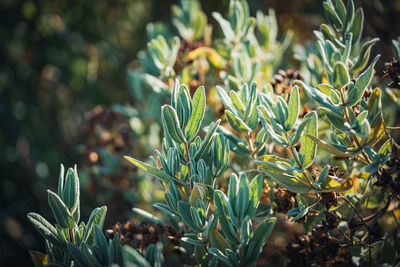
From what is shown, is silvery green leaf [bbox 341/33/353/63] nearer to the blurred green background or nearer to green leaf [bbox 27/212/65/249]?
green leaf [bbox 27/212/65/249]

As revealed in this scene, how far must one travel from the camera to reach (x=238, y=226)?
78 centimetres

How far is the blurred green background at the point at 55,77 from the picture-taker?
193 centimetres

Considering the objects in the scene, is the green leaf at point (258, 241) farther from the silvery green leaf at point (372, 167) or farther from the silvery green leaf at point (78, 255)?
the silvery green leaf at point (78, 255)

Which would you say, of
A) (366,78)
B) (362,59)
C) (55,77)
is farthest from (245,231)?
(55,77)

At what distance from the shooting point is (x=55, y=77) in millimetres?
2188

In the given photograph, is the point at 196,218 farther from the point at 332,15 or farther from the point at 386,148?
the point at 332,15

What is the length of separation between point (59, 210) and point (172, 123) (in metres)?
0.32

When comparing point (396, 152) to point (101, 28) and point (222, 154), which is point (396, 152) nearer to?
point (222, 154)

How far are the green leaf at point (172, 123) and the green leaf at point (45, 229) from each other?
1.17 feet

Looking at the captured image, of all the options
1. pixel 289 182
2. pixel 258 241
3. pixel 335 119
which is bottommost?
pixel 258 241

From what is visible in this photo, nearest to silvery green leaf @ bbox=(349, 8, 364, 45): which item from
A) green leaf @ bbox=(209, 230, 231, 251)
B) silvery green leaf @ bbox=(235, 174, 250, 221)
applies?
silvery green leaf @ bbox=(235, 174, 250, 221)

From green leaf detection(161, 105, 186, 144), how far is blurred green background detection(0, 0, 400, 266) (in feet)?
3.20

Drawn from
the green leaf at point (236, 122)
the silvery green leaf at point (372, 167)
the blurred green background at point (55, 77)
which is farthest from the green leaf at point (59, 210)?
the blurred green background at point (55, 77)

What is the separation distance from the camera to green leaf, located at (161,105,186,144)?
2.54ft
